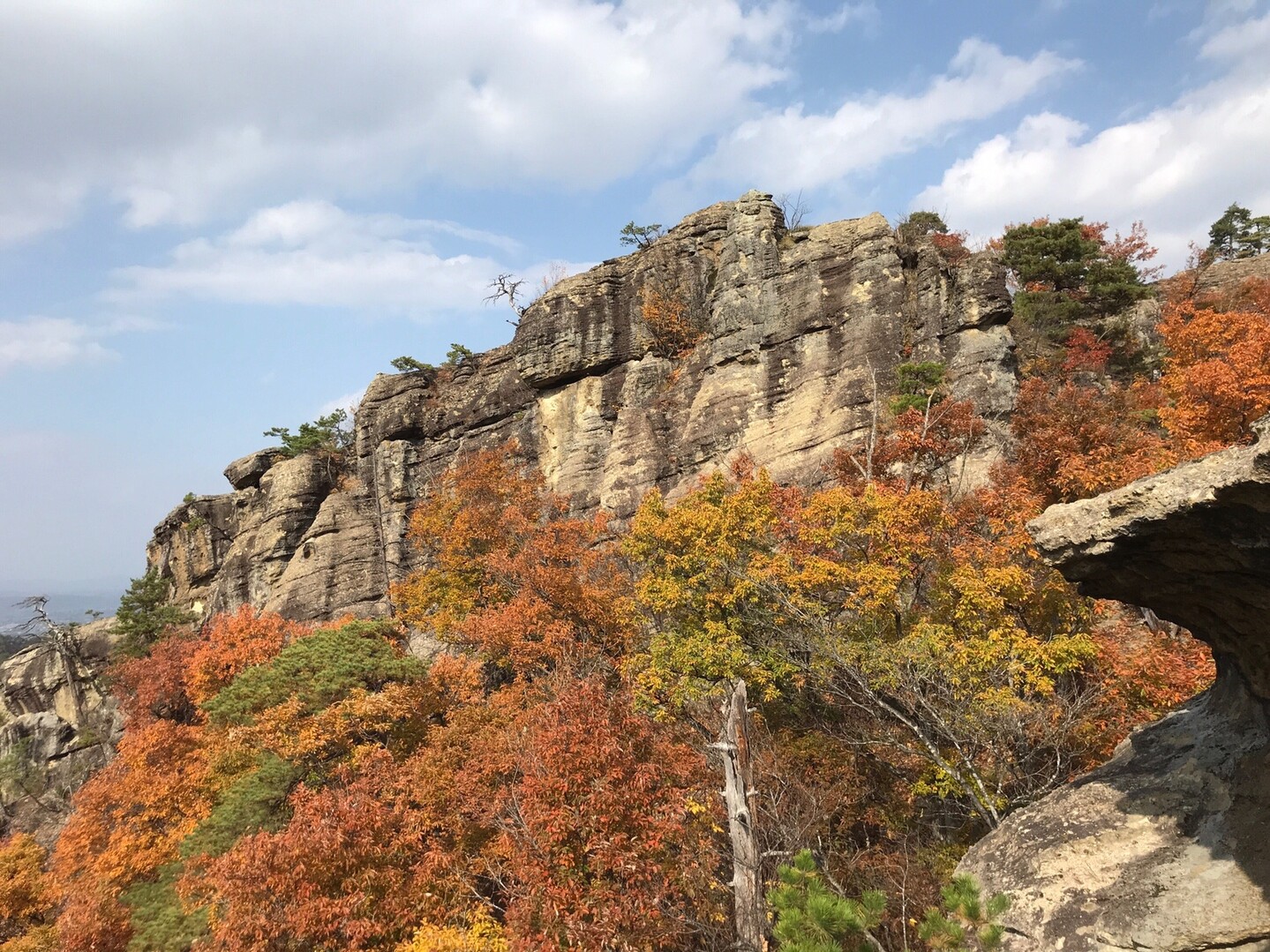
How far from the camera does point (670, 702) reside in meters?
17.1

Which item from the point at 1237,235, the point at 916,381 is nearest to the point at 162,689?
the point at 916,381

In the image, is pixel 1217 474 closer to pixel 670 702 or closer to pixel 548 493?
pixel 670 702

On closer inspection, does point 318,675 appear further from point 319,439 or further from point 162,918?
point 319,439

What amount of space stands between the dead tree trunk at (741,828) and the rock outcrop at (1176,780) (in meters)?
3.93

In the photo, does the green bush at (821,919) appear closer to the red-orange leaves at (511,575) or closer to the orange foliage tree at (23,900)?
the red-orange leaves at (511,575)

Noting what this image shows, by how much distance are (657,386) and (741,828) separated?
2570 centimetres

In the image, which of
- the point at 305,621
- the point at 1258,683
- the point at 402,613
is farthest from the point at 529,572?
the point at 1258,683

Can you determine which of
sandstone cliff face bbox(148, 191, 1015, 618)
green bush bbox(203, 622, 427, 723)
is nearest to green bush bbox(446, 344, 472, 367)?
sandstone cliff face bbox(148, 191, 1015, 618)

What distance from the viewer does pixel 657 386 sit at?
3428 centimetres

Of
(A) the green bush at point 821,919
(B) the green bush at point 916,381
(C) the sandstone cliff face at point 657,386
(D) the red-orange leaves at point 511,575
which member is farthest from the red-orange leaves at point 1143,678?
(C) the sandstone cliff face at point 657,386

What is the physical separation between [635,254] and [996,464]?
74.2ft

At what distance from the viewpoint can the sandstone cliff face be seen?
1088 inches

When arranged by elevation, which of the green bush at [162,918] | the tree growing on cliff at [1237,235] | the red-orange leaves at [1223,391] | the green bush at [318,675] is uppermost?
the tree growing on cliff at [1237,235]

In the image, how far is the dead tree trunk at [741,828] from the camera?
10133 millimetres
